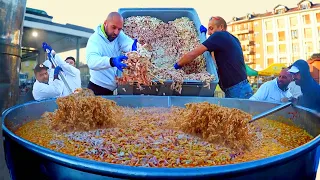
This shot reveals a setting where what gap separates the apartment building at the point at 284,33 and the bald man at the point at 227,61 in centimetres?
3995

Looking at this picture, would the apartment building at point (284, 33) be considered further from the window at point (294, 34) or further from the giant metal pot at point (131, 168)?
the giant metal pot at point (131, 168)

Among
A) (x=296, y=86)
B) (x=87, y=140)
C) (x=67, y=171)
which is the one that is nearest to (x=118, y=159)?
(x=67, y=171)

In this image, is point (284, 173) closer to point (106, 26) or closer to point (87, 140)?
point (87, 140)

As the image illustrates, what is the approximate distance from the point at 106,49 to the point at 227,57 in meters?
1.93

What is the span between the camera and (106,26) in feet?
13.6

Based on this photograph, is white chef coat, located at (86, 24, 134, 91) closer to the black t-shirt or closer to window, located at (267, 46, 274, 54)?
the black t-shirt

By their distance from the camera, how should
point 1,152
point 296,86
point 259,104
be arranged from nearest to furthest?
1. point 1,152
2. point 259,104
3. point 296,86

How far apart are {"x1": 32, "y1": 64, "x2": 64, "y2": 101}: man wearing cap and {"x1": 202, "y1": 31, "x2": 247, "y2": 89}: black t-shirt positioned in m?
2.56

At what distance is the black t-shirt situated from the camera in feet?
13.2

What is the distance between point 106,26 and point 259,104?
2596 millimetres

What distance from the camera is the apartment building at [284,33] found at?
1710 inches

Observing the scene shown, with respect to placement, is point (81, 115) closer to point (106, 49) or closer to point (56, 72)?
point (106, 49)

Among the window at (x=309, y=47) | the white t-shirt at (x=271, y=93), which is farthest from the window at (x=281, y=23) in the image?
the white t-shirt at (x=271, y=93)

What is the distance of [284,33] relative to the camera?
48.5 metres
